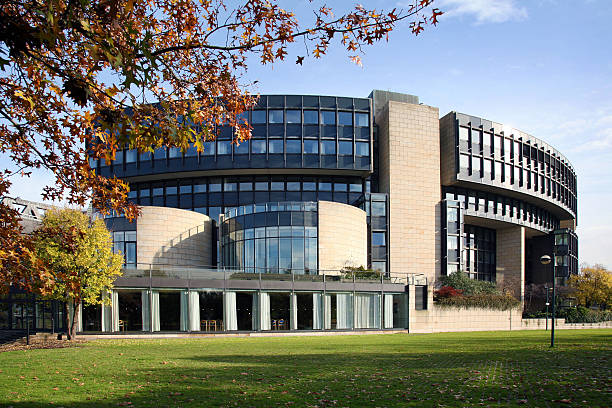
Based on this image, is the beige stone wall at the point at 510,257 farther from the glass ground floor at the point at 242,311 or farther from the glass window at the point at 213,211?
the glass window at the point at 213,211

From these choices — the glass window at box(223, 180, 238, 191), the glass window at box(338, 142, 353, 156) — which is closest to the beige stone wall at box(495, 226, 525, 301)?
the glass window at box(338, 142, 353, 156)

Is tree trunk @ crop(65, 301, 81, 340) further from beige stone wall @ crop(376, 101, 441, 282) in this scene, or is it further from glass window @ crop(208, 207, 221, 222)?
beige stone wall @ crop(376, 101, 441, 282)

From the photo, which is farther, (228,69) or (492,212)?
(492,212)

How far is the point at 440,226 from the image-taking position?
6141 centimetres

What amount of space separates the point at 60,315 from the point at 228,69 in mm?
31200

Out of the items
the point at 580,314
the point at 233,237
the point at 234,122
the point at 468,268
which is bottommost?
the point at 580,314

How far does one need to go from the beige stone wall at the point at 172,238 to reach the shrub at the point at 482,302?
78.0 feet

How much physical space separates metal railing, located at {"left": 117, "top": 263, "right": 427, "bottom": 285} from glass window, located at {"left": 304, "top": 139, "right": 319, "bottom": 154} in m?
18.2

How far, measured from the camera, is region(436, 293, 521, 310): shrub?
4650 cm

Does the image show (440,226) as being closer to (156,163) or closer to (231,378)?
(156,163)

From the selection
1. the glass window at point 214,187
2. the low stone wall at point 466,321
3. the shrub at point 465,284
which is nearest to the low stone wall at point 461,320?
the low stone wall at point 466,321

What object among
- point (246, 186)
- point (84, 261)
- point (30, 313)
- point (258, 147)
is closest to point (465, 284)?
point (246, 186)

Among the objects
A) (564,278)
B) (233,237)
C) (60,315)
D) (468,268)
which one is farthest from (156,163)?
(564,278)

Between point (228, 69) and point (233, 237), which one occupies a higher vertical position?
point (228, 69)
